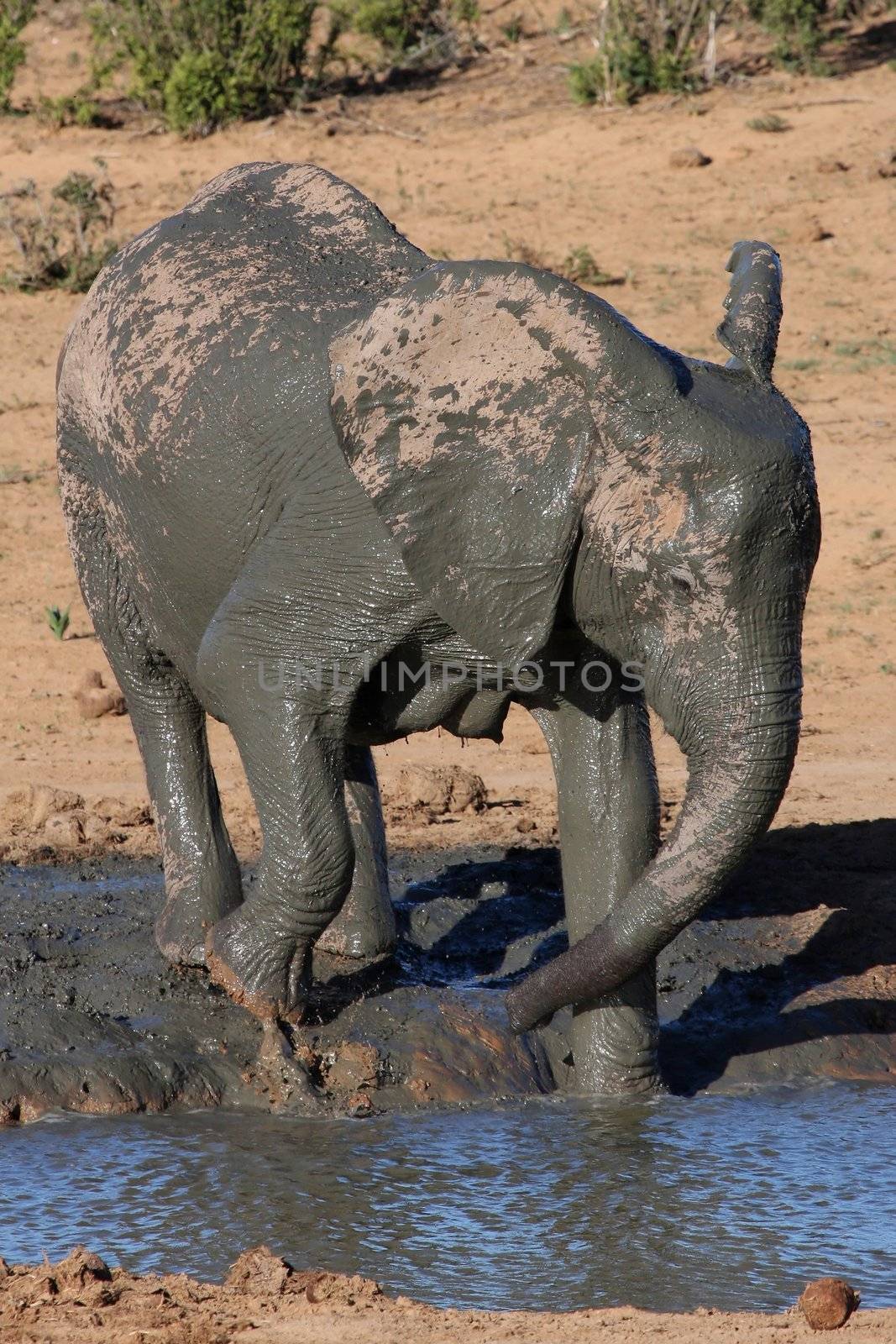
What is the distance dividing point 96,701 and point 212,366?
397cm

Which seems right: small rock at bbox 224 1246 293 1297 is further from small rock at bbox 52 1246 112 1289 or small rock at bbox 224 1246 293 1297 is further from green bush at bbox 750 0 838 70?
green bush at bbox 750 0 838 70

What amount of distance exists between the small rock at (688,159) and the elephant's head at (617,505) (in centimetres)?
1104

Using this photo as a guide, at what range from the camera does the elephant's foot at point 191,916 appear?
19.0ft

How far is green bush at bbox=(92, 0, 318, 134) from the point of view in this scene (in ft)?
52.2

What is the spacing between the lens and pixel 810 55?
16.8 metres

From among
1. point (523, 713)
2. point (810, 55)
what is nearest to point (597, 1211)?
point (523, 713)

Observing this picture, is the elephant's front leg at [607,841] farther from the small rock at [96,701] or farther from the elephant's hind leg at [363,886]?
the small rock at [96,701]

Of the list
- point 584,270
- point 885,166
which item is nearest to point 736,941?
point 584,270

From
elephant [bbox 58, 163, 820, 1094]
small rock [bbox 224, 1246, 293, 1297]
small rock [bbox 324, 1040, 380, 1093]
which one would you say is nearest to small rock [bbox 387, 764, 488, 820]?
elephant [bbox 58, 163, 820, 1094]

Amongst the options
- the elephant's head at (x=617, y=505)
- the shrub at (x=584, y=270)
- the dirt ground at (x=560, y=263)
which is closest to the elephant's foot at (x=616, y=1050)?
the elephant's head at (x=617, y=505)

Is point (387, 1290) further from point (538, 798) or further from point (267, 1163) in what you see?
point (538, 798)

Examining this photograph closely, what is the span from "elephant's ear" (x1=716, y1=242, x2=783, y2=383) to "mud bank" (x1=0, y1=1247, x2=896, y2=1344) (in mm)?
2031

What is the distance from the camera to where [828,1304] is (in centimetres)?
369

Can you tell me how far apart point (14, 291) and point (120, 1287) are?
34.6ft
